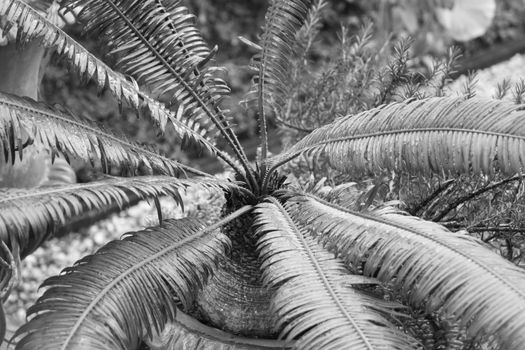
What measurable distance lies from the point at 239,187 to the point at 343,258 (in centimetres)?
27

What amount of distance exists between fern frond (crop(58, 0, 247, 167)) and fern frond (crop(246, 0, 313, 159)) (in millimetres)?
89

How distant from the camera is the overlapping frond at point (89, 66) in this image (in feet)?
4.46

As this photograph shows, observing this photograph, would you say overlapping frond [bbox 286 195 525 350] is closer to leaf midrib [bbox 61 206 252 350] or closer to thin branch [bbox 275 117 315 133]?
leaf midrib [bbox 61 206 252 350]

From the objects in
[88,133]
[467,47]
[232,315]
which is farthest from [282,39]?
[467,47]

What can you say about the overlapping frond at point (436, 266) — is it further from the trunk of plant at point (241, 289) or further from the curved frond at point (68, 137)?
the curved frond at point (68, 137)

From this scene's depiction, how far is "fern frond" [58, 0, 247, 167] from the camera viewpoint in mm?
1536

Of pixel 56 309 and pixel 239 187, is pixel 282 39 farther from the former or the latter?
pixel 56 309

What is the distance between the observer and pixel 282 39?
1.65 metres

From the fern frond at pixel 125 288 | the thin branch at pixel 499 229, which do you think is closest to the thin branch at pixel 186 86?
the fern frond at pixel 125 288

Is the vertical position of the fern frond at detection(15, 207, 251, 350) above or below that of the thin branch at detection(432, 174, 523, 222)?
above

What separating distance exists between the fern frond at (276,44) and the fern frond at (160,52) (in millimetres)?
89

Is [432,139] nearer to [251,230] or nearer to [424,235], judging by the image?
[424,235]

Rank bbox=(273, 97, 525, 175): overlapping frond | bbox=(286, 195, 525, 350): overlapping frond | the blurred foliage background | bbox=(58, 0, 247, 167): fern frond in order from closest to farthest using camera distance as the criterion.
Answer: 1. bbox=(286, 195, 525, 350): overlapping frond
2. bbox=(273, 97, 525, 175): overlapping frond
3. bbox=(58, 0, 247, 167): fern frond
4. the blurred foliage background

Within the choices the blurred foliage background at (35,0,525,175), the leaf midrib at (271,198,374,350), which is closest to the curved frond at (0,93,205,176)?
the leaf midrib at (271,198,374,350)
